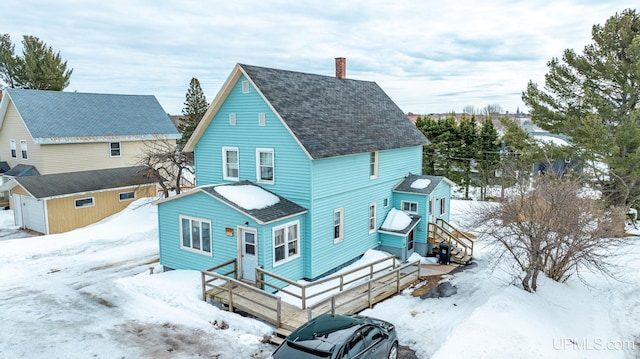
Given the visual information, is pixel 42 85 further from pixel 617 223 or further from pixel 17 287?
pixel 617 223

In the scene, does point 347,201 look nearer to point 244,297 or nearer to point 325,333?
point 244,297

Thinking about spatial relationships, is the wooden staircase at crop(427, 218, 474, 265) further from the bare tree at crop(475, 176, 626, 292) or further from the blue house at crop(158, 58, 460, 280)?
the bare tree at crop(475, 176, 626, 292)

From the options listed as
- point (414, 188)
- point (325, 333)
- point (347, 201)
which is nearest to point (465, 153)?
point (414, 188)

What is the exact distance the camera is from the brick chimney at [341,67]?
23938 millimetres

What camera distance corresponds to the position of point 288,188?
1698 cm

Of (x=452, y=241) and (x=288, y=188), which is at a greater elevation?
(x=288, y=188)

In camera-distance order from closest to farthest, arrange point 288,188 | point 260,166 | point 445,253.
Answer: point 288,188 < point 260,166 < point 445,253

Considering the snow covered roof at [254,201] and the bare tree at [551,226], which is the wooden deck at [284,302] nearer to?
the snow covered roof at [254,201]

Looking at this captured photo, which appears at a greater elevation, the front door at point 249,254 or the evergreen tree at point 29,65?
the evergreen tree at point 29,65

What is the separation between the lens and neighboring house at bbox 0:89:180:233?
28922 millimetres

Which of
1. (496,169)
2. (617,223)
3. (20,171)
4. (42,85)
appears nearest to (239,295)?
(617,223)

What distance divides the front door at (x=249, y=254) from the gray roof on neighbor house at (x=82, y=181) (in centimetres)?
1687

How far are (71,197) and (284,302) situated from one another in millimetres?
19490

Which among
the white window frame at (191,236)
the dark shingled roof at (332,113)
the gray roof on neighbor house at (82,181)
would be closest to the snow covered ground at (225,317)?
the white window frame at (191,236)
